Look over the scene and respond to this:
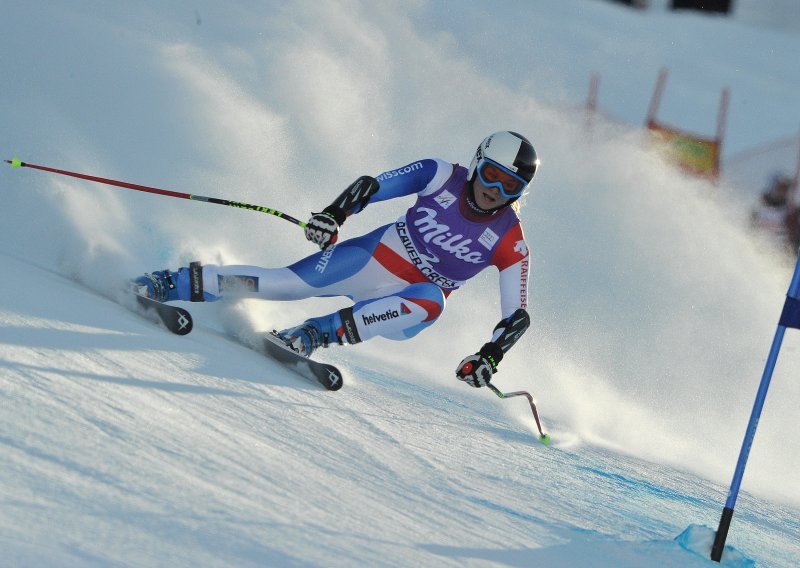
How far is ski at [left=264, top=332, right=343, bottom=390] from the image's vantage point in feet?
12.4

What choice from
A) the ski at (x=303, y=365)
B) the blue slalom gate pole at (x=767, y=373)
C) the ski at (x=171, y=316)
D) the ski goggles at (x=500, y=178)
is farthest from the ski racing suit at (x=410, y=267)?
the blue slalom gate pole at (x=767, y=373)

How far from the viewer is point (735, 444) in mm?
6523

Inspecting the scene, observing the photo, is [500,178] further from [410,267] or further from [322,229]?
[322,229]

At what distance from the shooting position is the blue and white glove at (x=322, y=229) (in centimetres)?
392

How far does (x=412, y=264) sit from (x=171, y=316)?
49.4 inches

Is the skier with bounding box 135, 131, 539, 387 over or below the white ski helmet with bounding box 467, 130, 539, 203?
below

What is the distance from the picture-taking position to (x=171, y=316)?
3.63 metres

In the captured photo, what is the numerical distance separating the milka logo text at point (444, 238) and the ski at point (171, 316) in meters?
1.21

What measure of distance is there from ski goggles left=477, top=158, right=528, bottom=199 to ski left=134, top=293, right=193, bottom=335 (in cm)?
138

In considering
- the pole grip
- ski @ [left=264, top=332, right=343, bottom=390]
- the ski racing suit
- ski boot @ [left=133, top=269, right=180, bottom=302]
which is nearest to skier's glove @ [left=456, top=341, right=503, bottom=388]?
the ski racing suit

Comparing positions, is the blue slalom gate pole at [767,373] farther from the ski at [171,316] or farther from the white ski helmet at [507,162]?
Answer: the ski at [171,316]

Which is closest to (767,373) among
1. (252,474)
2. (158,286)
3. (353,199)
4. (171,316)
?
(252,474)

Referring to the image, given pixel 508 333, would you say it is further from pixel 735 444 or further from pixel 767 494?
pixel 735 444

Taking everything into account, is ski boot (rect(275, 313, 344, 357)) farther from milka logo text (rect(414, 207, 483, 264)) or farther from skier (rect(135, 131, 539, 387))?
milka logo text (rect(414, 207, 483, 264))
